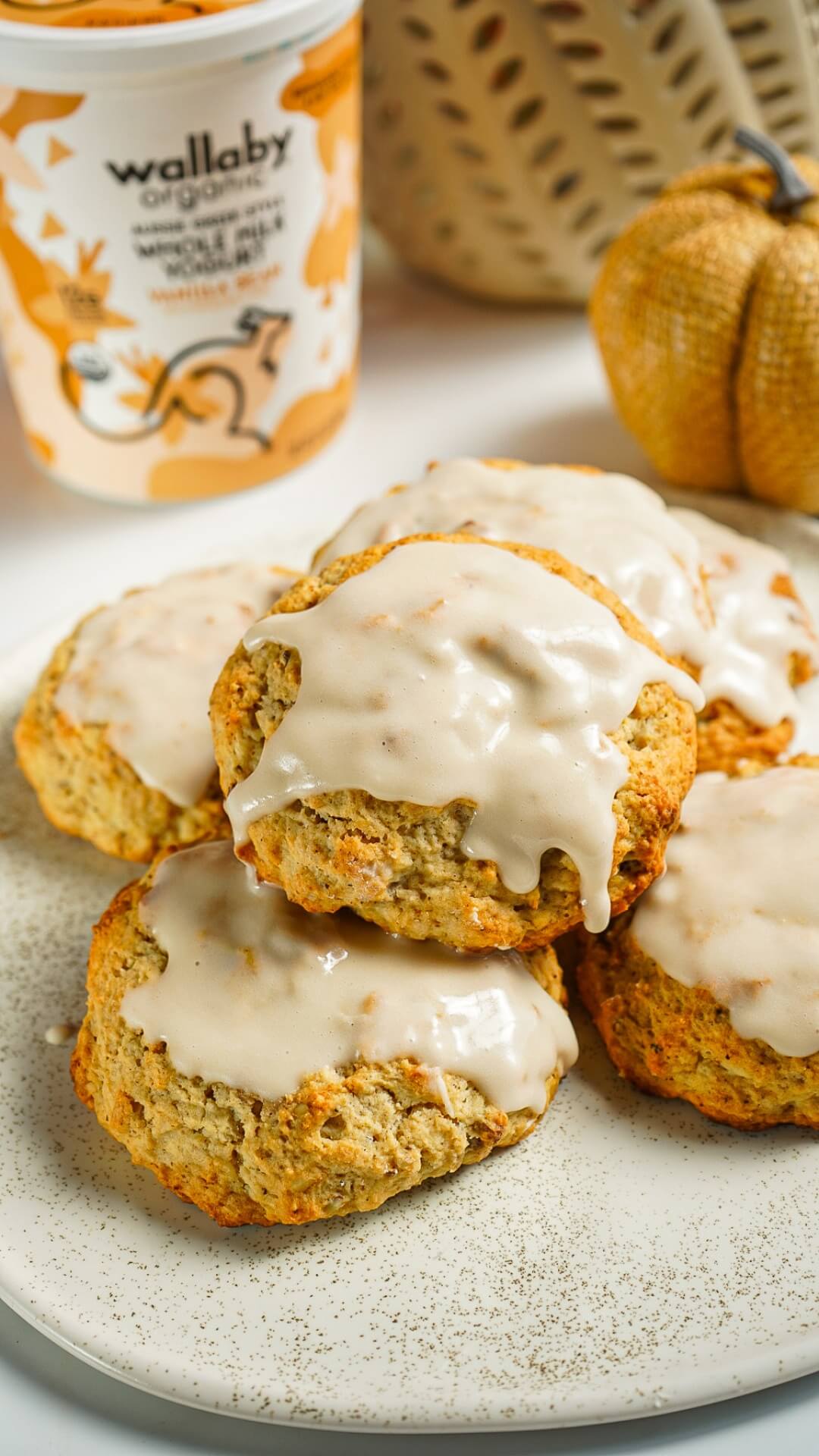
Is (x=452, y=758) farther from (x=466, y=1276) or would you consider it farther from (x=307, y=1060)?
(x=466, y=1276)

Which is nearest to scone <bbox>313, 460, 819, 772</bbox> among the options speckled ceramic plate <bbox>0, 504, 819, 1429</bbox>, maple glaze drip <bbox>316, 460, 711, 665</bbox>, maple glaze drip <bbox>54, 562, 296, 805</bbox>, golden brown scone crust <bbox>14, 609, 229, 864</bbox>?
maple glaze drip <bbox>316, 460, 711, 665</bbox>

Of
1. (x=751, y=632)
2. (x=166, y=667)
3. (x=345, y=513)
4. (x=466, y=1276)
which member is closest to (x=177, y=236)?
(x=345, y=513)

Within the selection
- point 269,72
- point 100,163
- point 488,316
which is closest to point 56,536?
point 100,163

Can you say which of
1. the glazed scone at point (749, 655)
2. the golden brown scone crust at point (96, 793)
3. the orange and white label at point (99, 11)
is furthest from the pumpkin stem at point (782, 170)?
the golden brown scone crust at point (96, 793)

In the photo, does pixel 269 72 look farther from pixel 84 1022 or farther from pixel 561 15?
pixel 84 1022

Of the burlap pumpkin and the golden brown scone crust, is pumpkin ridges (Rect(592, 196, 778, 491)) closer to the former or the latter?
the burlap pumpkin

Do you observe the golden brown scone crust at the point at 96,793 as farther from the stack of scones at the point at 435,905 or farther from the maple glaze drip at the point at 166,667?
the stack of scones at the point at 435,905
